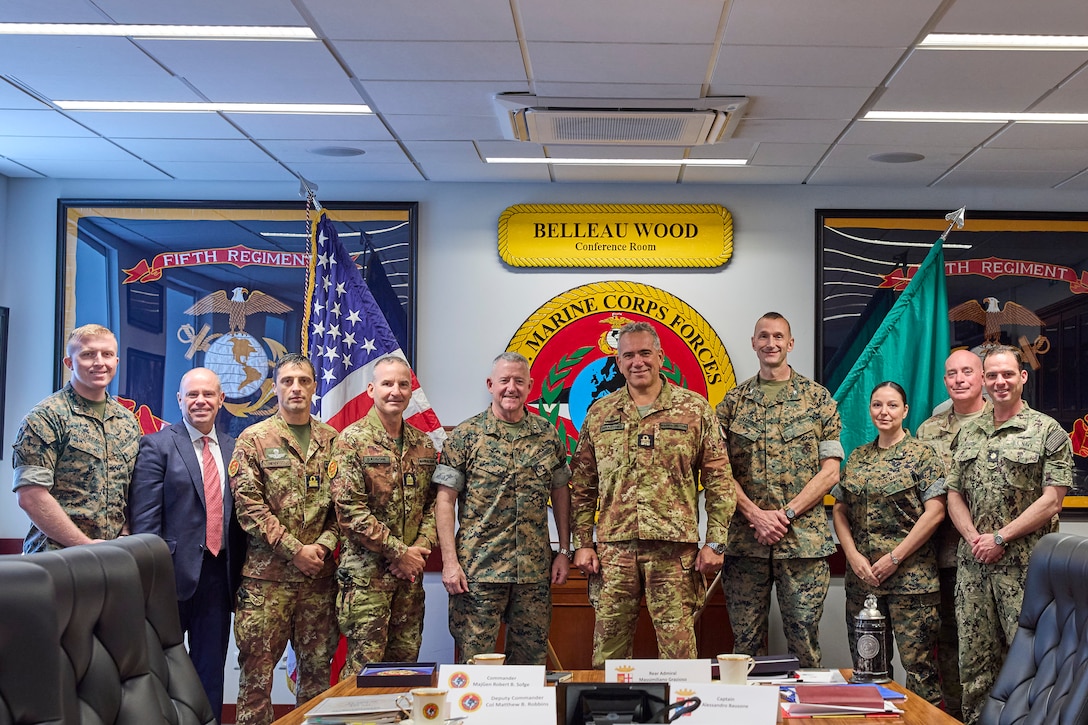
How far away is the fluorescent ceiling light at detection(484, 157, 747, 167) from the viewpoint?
5.67 m

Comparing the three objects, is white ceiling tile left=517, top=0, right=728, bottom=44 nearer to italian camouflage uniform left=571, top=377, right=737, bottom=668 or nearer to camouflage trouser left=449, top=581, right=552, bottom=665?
italian camouflage uniform left=571, top=377, right=737, bottom=668

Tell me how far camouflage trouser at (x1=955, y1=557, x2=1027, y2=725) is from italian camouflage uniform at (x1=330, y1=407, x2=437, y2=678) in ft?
8.28

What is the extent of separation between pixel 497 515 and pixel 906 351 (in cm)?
285

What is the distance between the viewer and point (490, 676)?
245 centimetres

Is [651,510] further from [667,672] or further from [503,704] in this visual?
[503,704]

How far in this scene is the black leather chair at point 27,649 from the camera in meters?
1.72

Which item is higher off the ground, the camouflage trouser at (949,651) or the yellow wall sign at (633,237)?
the yellow wall sign at (633,237)

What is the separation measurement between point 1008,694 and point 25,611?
7.39ft

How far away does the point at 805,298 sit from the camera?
6219 millimetres

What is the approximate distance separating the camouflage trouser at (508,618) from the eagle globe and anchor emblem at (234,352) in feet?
7.46

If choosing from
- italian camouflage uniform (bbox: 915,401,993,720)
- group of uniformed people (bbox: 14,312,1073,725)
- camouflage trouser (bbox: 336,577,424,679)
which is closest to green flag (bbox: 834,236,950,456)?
italian camouflage uniform (bbox: 915,401,993,720)

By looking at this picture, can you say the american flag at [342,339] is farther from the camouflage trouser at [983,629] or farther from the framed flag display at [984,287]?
the camouflage trouser at [983,629]

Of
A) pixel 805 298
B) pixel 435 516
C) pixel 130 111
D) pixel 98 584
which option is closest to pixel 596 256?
pixel 805 298

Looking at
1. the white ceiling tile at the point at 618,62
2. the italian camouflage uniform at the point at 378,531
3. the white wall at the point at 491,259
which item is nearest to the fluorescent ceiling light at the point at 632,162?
the white wall at the point at 491,259
